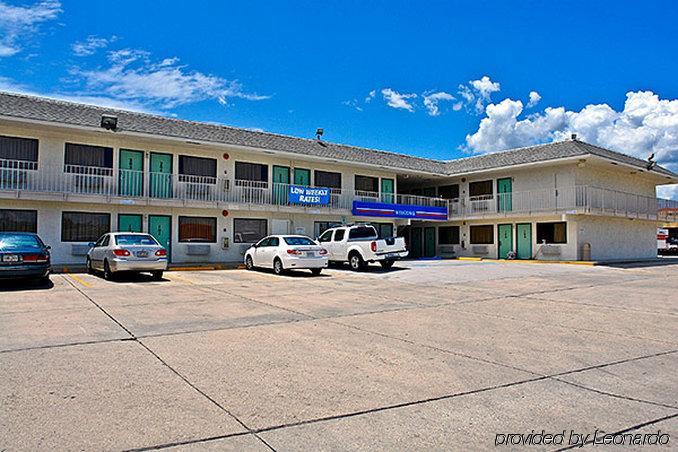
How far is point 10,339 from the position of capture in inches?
279

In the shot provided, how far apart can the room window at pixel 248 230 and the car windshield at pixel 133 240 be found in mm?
9016

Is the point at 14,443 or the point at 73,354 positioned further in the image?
the point at 73,354

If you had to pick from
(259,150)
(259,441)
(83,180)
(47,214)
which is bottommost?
(259,441)

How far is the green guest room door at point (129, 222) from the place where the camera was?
72.9ft

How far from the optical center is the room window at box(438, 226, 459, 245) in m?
33.8

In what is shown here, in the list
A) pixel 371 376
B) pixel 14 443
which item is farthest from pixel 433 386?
pixel 14 443

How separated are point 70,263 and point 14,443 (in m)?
19.1

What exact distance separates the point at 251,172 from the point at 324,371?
20919 millimetres

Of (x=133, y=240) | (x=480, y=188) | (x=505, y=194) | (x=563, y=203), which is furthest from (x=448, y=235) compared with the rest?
(x=133, y=240)

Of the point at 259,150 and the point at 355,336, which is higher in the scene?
the point at 259,150

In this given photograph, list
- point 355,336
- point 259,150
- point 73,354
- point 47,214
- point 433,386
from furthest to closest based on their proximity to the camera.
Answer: point 259,150, point 47,214, point 355,336, point 73,354, point 433,386

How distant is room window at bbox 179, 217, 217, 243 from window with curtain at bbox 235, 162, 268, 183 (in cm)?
264

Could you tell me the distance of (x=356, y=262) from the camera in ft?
68.0

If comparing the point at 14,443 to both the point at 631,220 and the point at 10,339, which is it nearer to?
the point at 10,339
